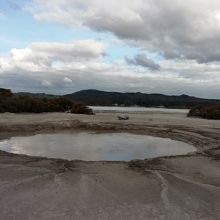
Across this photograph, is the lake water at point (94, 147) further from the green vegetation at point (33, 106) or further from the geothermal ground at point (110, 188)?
the green vegetation at point (33, 106)

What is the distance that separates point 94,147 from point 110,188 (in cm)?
758

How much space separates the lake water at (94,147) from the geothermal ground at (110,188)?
5.26 ft

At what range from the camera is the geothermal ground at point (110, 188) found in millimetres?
7445

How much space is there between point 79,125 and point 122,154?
10770 millimetres

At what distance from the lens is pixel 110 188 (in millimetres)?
9141

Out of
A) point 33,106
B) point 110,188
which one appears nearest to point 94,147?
point 110,188

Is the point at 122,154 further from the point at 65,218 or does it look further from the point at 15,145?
the point at 65,218

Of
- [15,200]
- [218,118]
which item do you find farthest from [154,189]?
[218,118]

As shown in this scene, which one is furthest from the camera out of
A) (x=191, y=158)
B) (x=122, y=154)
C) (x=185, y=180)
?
(x=122, y=154)

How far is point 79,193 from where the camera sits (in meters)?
8.62


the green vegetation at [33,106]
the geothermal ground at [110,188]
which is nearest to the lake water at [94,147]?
the geothermal ground at [110,188]

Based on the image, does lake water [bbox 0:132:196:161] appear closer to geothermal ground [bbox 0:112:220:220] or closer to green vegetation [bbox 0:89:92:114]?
geothermal ground [bbox 0:112:220:220]

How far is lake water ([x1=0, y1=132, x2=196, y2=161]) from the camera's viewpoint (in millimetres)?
14523

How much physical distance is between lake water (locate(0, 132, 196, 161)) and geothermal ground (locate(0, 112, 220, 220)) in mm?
1604
